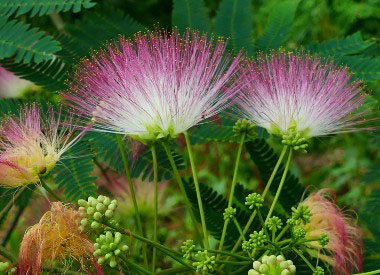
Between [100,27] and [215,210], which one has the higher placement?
[100,27]

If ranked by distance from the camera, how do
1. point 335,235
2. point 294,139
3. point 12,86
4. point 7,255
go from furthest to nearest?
1. point 12,86
2. point 335,235
3. point 294,139
4. point 7,255

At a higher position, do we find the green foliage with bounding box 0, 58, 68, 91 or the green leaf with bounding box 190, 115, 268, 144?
the green foliage with bounding box 0, 58, 68, 91

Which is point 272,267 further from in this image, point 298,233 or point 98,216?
point 98,216

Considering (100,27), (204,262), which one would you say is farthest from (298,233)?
(100,27)

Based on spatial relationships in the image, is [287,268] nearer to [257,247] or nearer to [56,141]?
[257,247]

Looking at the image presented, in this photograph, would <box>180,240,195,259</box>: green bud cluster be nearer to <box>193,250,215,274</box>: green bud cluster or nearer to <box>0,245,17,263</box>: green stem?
<box>193,250,215,274</box>: green bud cluster

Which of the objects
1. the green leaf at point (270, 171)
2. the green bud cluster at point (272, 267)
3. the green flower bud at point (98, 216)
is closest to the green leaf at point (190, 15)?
the green leaf at point (270, 171)

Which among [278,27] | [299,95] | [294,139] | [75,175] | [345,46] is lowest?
[75,175]

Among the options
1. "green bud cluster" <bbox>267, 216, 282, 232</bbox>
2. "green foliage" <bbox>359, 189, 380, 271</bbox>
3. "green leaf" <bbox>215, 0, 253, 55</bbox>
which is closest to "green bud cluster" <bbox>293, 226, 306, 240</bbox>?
"green bud cluster" <bbox>267, 216, 282, 232</bbox>
